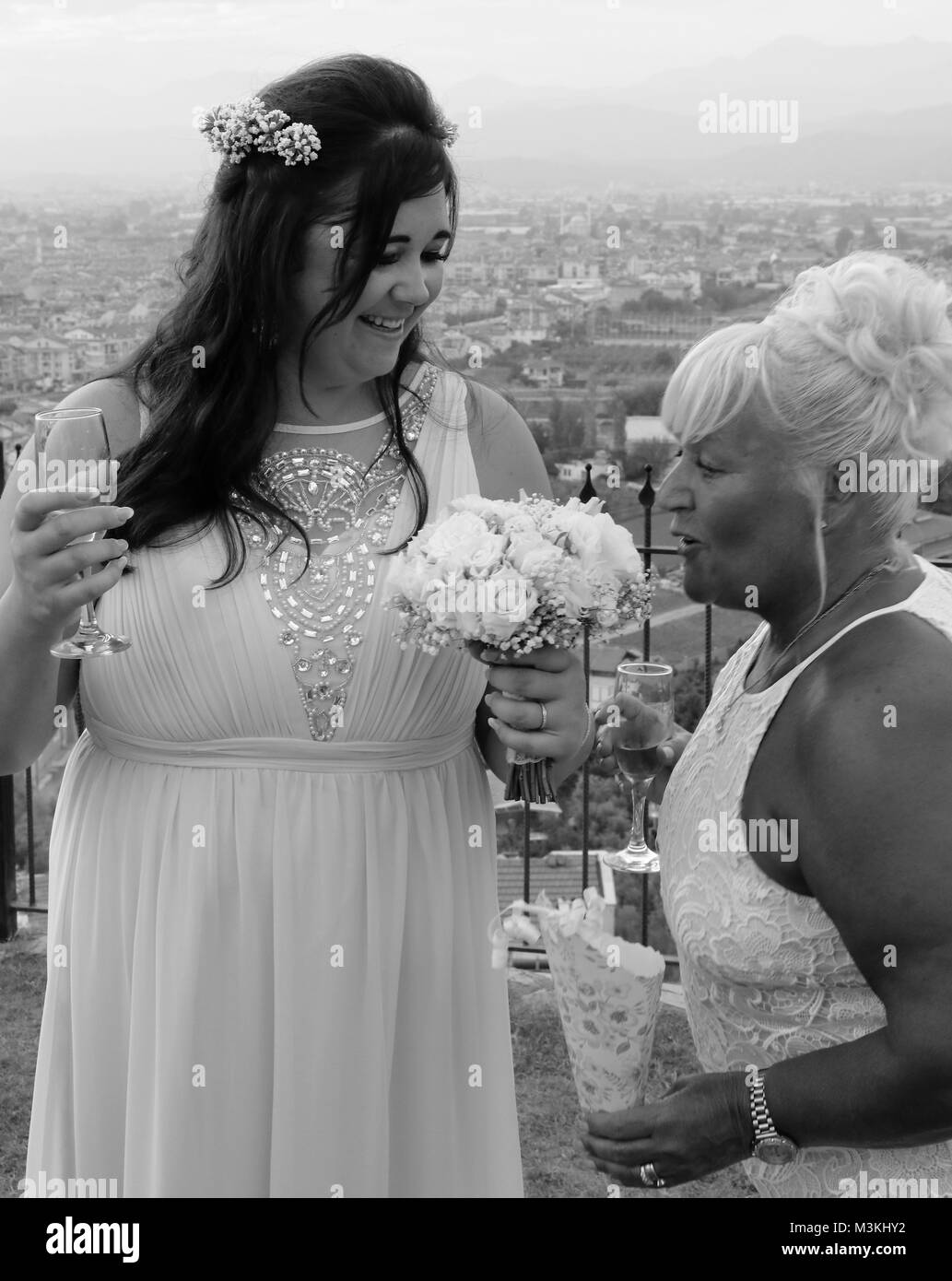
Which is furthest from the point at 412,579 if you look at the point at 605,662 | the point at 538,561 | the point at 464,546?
the point at 605,662

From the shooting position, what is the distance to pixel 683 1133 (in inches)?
76.6

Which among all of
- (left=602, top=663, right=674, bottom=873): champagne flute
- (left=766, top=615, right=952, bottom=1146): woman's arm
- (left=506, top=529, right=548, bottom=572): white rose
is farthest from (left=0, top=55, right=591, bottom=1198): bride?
(left=766, top=615, right=952, bottom=1146): woman's arm

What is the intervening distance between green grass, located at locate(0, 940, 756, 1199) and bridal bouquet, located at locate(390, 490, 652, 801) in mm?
2519

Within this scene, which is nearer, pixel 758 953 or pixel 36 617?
pixel 758 953

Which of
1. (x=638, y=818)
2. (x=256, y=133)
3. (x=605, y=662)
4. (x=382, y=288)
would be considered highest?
(x=256, y=133)

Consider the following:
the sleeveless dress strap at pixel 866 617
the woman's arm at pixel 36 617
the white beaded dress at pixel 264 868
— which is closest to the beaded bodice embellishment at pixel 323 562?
the white beaded dress at pixel 264 868

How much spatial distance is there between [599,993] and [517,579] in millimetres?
680

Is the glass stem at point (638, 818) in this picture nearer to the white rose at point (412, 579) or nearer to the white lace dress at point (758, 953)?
the white lace dress at point (758, 953)

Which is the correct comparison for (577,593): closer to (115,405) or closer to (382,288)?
(382,288)

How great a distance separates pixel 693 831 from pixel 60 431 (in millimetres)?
1275

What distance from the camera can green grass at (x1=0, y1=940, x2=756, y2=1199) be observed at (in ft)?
14.3

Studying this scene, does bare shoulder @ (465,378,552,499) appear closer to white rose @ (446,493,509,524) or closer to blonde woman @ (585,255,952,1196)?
white rose @ (446,493,509,524)
